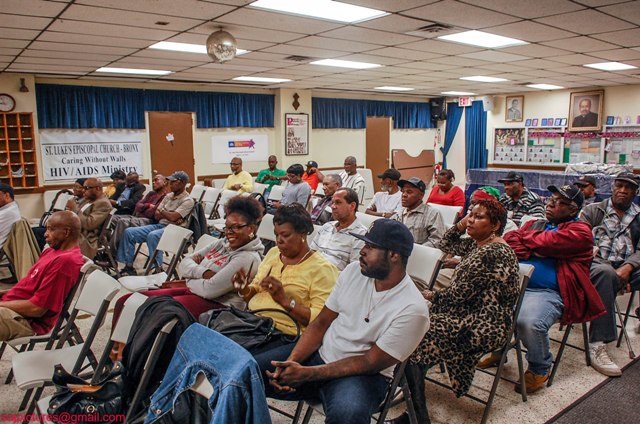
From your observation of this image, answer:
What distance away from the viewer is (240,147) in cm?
984

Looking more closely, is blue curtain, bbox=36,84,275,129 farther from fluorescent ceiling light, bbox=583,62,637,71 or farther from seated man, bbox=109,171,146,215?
fluorescent ceiling light, bbox=583,62,637,71

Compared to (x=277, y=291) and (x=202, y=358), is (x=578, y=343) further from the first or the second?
(x=202, y=358)

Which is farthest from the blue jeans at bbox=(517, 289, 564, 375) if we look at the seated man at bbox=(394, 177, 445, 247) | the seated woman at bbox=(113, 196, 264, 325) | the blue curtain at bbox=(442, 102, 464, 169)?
the blue curtain at bbox=(442, 102, 464, 169)

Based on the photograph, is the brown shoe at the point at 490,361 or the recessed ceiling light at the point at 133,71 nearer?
the brown shoe at the point at 490,361

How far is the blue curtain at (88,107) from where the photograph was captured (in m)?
7.64

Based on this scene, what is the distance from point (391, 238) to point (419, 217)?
2.22 m

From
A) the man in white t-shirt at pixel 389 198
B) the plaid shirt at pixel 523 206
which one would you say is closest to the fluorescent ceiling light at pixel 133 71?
the man in white t-shirt at pixel 389 198

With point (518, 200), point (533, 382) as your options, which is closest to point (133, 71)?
point (518, 200)

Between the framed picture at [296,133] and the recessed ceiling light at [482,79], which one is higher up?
the recessed ceiling light at [482,79]

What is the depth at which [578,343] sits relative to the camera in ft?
12.4

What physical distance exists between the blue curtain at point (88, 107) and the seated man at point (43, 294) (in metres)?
5.66

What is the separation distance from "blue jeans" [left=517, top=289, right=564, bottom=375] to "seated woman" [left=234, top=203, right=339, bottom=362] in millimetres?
1299

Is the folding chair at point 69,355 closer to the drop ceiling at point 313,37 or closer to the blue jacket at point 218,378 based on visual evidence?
the blue jacket at point 218,378

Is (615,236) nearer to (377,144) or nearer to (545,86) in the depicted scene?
(545,86)
